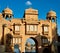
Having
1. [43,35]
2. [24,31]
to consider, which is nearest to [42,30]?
[43,35]

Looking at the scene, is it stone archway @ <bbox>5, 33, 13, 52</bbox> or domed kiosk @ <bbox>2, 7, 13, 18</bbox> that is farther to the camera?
domed kiosk @ <bbox>2, 7, 13, 18</bbox>

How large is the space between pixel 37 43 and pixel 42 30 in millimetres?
2371

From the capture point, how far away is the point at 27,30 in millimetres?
35188

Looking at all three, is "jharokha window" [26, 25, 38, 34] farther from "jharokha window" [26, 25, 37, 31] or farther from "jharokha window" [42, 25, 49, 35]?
"jharokha window" [42, 25, 49, 35]

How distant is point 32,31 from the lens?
116ft

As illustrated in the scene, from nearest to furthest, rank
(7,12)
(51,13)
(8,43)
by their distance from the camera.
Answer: (8,43) < (7,12) < (51,13)

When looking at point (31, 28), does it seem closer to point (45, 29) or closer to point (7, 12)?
point (45, 29)

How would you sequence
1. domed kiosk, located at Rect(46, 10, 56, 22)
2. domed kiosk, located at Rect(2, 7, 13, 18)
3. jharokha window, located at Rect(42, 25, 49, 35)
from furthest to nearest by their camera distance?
domed kiosk, located at Rect(46, 10, 56, 22), domed kiosk, located at Rect(2, 7, 13, 18), jharokha window, located at Rect(42, 25, 49, 35)

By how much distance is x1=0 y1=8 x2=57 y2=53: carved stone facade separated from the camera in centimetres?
3447

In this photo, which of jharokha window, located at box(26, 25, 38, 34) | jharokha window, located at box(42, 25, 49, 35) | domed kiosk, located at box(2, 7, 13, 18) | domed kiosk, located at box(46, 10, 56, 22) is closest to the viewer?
jharokha window, located at box(26, 25, 38, 34)

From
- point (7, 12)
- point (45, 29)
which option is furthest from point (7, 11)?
point (45, 29)

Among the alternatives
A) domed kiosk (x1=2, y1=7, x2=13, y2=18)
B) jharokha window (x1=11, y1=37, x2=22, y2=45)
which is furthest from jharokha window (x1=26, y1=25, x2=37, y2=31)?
domed kiosk (x1=2, y1=7, x2=13, y2=18)

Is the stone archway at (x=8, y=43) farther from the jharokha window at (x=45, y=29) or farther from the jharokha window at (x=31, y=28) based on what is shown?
the jharokha window at (x=45, y=29)

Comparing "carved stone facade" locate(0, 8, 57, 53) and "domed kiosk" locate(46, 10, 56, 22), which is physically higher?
"domed kiosk" locate(46, 10, 56, 22)
